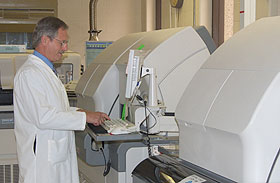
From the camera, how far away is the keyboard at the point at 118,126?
2289 millimetres

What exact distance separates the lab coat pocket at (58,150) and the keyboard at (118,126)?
0.22 m

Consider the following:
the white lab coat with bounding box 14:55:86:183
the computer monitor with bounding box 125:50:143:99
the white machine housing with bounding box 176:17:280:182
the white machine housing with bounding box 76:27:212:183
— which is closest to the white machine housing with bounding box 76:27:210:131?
the white machine housing with bounding box 76:27:212:183

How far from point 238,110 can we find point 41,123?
120 centimetres

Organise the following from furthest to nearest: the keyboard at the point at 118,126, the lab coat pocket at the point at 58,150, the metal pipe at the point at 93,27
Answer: the metal pipe at the point at 93,27 < the lab coat pocket at the point at 58,150 < the keyboard at the point at 118,126

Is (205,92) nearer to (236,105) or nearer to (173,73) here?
(236,105)

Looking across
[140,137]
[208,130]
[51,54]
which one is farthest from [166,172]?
[51,54]

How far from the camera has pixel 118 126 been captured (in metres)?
2.38

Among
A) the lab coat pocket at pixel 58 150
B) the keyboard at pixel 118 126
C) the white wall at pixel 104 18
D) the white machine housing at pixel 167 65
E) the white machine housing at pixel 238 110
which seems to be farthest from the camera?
the white wall at pixel 104 18

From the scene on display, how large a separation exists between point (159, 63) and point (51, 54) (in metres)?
0.56

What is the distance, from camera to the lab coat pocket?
2441 mm

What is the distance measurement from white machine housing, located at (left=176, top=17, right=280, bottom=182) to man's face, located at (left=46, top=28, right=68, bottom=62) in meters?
0.95

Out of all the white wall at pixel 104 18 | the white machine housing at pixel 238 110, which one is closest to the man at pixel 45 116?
→ the white machine housing at pixel 238 110

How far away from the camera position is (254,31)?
1698 millimetres

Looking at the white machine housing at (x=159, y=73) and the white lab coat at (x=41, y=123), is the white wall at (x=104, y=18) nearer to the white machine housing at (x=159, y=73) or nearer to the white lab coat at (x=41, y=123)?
the white machine housing at (x=159, y=73)
